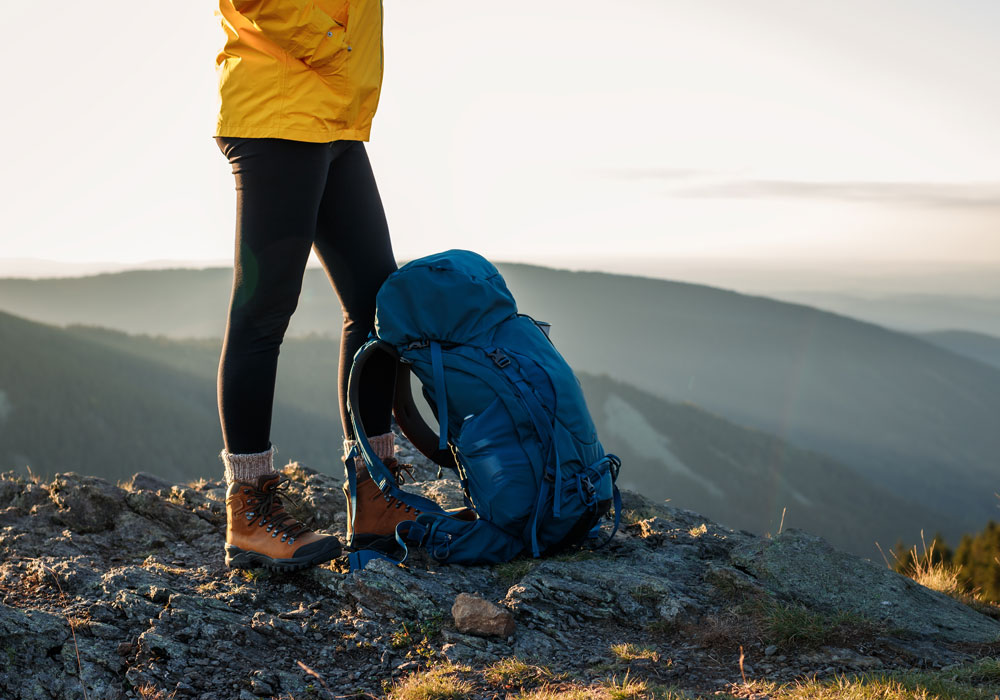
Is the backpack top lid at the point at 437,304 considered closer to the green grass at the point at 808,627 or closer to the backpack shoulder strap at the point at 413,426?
the backpack shoulder strap at the point at 413,426

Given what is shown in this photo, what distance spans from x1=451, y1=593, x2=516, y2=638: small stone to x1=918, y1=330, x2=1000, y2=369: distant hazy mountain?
8045 inches

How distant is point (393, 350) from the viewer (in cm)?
281

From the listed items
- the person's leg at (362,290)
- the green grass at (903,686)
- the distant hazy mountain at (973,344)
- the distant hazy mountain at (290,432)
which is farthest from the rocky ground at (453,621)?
the distant hazy mountain at (973,344)

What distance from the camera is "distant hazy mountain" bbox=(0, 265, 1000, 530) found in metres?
85.6

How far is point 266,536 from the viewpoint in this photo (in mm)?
2703

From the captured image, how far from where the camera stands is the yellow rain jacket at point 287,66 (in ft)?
7.71

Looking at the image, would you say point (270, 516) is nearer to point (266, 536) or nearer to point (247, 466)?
point (266, 536)

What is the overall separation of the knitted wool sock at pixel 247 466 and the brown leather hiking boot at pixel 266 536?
21 mm

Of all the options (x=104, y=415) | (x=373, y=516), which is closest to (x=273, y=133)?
(x=373, y=516)

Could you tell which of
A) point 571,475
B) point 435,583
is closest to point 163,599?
point 435,583

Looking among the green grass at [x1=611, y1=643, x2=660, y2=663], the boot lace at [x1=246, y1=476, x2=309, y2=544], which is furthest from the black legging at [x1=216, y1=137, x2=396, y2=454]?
the green grass at [x1=611, y1=643, x2=660, y2=663]

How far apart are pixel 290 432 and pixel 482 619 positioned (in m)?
48.1

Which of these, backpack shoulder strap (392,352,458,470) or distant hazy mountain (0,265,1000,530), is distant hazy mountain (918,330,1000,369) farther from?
backpack shoulder strap (392,352,458,470)

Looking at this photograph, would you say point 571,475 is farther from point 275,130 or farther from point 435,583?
point 275,130
